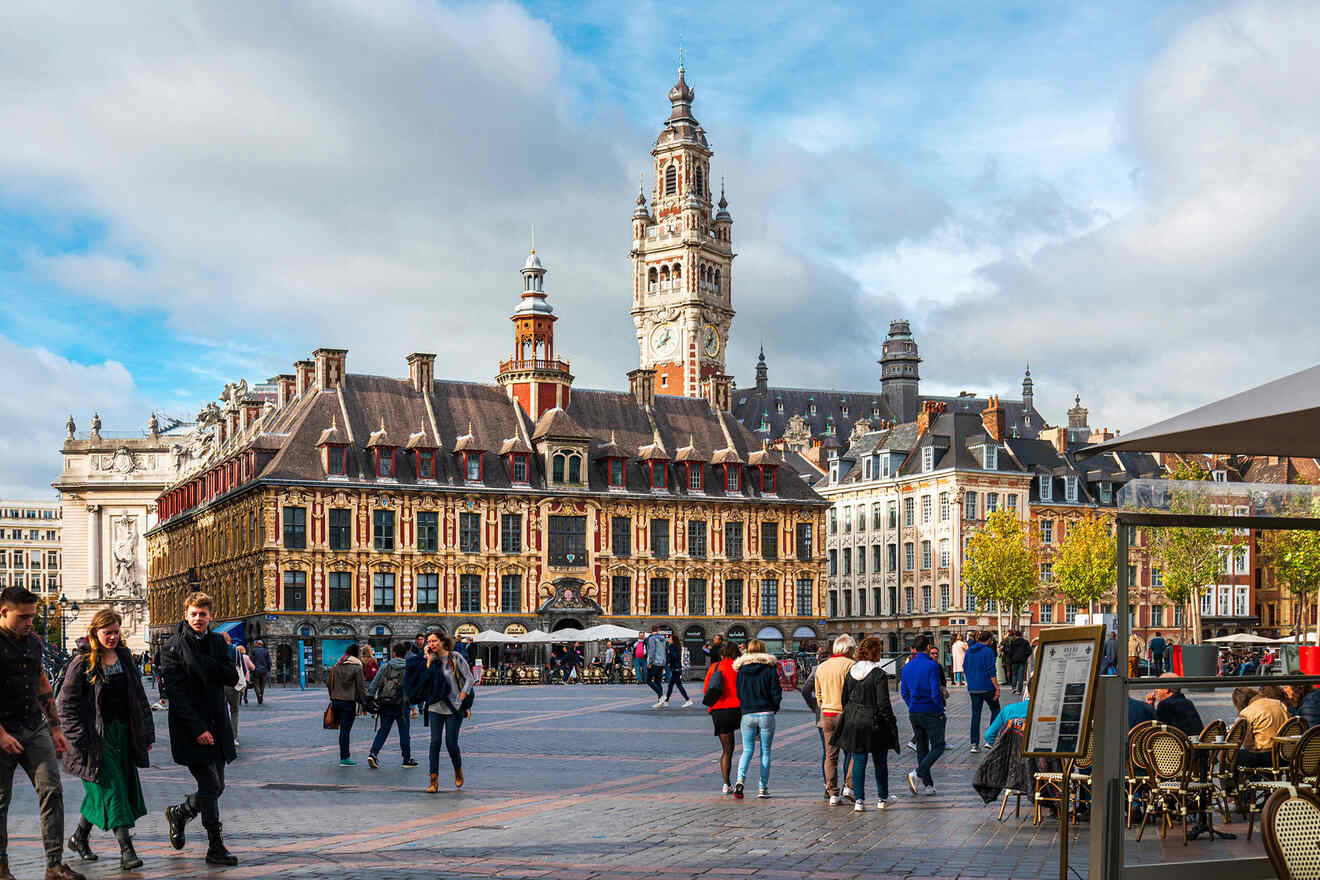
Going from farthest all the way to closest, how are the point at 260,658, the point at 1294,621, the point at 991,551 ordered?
the point at 991,551 → the point at 260,658 → the point at 1294,621

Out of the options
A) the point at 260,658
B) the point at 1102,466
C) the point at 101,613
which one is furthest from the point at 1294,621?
the point at 1102,466

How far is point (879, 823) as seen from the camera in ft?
48.1

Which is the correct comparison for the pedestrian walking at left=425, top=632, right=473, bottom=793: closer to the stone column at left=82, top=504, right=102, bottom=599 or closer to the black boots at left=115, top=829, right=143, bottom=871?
the black boots at left=115, top=829, right=143, bottom=871

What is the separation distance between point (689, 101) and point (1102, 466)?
186 feet

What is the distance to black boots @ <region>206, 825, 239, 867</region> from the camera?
1190cm

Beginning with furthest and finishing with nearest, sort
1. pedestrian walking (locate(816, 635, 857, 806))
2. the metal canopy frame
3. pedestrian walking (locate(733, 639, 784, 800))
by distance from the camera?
pedestrian walking (locate(733, 639, 784, 800)) < pedestrian walking (locate(816, 635, 857, 806)) < the metal canopy frame

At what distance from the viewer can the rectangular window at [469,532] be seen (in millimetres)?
67812

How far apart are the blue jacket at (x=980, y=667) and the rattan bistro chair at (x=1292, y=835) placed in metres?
12.9

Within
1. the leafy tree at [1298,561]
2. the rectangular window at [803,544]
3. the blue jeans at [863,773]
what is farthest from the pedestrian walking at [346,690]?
the rectangular window at [803,544]

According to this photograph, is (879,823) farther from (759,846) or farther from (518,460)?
(518,460)

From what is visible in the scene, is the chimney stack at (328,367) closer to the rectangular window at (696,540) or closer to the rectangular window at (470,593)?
the rectangular window at (470,593)

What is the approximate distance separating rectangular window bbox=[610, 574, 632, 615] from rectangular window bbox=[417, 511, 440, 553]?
803 centimetres

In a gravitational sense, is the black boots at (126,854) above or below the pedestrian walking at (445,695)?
below

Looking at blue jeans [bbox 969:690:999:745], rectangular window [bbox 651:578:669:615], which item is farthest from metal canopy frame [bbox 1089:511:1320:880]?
rectangular window [bbox 651:578:669:615]
